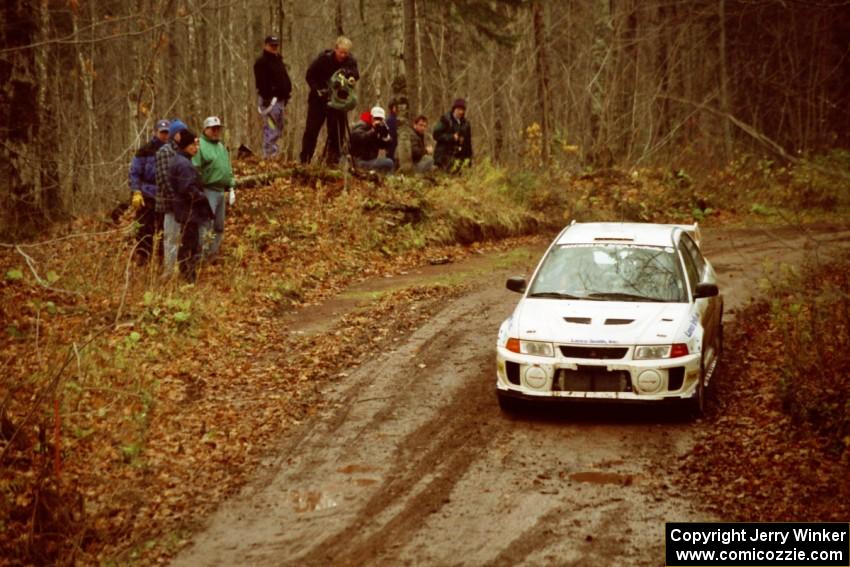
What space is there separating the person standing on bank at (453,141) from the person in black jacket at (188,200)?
26.0 ft

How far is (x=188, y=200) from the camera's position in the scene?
1373cm

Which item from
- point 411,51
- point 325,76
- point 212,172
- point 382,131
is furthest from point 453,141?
point 212,172

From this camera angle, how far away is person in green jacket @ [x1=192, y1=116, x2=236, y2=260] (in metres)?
14.2

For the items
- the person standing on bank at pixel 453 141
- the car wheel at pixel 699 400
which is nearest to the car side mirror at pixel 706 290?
the car wheel at pixel 699 400

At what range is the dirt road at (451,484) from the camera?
21.4ft

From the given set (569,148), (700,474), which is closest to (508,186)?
(569,148)

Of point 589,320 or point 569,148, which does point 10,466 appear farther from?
point 569,148

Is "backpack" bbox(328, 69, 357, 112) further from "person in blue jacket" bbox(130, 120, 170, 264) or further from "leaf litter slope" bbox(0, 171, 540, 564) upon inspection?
"person in blue jacket" bbox(130, 120, 170, 264)

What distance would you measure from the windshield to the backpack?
8734mm

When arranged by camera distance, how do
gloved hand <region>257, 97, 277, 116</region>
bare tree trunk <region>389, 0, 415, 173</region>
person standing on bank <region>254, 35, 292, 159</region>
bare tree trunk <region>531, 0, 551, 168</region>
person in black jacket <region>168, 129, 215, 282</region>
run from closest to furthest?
1. person in black jacket <region>168, 129, 215, 282</region>
2. person standing on bank <region>254, 35, 292, 159</region>
3. gloved hand <region>257, 97, 277, 116</region>
4. bare tree trunk <region>389, 0, 415, 173</region>
5. bare tree trunk <region>531, 0, 551, 168</region>

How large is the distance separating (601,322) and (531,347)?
722 mm

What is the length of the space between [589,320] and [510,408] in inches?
49.2

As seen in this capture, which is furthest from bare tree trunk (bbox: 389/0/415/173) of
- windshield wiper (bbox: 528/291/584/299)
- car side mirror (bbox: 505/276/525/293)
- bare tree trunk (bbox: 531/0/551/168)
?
windshield wiper (bbox: 528/291/584/299)

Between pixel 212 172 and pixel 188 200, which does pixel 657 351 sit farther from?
pixel 212 172
